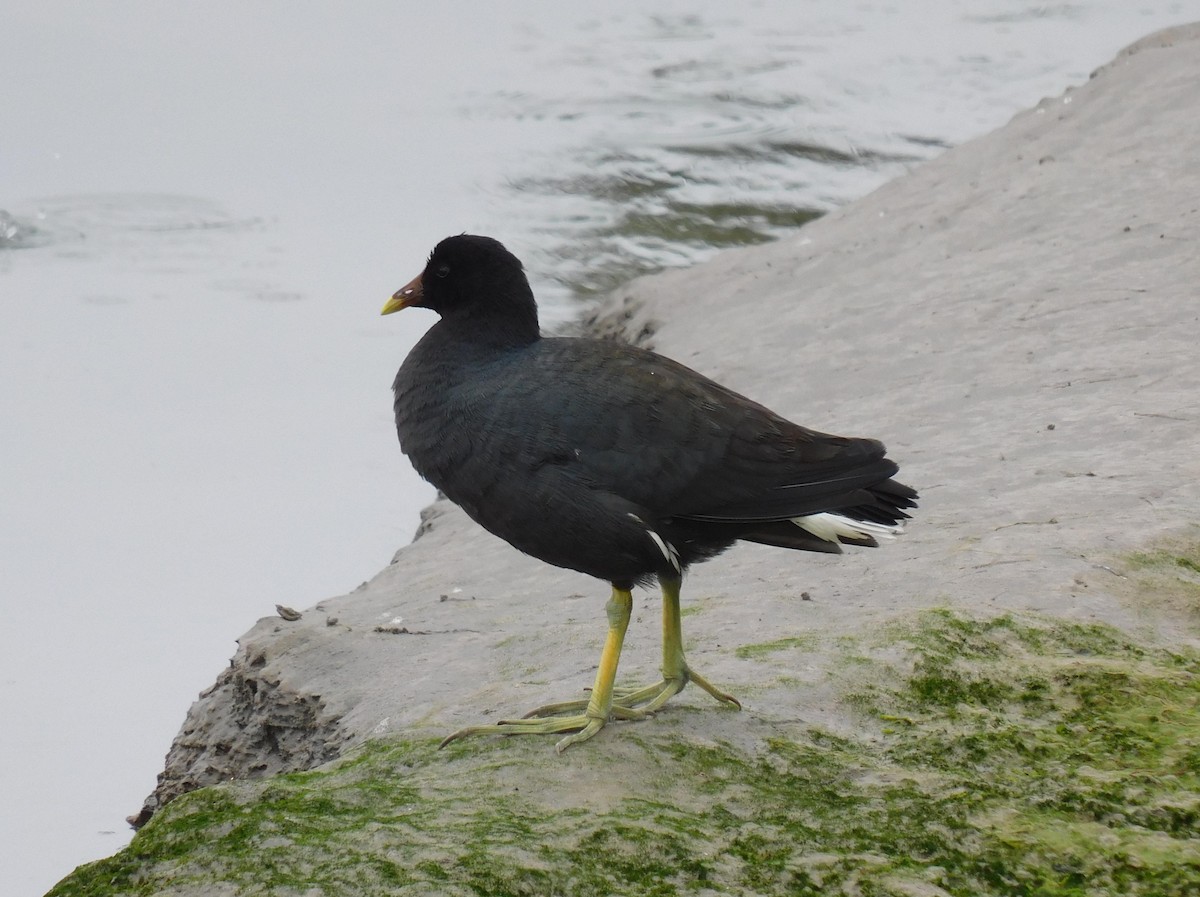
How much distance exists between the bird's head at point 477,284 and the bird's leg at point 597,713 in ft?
2.73

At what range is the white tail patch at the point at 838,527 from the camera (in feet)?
12.1

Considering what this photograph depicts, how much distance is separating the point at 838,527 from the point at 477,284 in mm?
1195

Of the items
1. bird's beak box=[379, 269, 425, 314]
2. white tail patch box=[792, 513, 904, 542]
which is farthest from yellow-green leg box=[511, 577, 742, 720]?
bird's beak box=[379, 269, 425, 314]

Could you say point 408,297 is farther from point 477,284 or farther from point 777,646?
point 777,646

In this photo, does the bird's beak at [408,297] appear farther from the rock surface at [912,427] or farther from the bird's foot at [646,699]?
the bird's foot at [646,699]

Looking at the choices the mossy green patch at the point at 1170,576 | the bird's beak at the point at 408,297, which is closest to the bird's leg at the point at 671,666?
the bird's beak at the point at 408,297

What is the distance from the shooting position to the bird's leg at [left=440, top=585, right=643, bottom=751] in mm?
3615

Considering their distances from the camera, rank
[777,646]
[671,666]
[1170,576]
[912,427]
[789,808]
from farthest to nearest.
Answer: [912,427] < [1170,576] < [777,646] < [671,666] < [789,808]

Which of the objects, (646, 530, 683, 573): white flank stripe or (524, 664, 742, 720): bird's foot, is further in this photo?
(524, 664, 742, 720): bird's foot

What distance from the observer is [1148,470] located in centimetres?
503

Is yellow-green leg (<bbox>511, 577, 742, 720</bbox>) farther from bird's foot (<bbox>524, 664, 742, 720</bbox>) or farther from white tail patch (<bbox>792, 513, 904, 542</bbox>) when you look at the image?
white tail patch (<bbox>792, 513, 904, 542</bbox>)

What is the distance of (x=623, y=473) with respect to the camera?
142 inches

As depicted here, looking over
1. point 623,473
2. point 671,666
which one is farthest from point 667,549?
point 671,666

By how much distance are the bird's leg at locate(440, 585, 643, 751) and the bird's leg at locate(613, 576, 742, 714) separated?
0.07 metres
